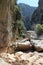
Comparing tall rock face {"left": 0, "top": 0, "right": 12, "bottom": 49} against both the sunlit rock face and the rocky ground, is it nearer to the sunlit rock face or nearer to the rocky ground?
the sunlit rock face

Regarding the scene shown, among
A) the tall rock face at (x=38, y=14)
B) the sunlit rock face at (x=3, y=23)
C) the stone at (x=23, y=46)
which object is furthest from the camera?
the tall rock face at (x=38, y=14)

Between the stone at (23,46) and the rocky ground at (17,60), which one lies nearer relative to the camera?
the rocky ground at (17,60)

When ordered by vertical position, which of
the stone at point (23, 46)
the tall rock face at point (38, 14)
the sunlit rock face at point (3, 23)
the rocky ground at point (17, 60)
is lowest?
the tall rock face at point (38, 14)

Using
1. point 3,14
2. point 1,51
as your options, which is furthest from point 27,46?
point 3,14

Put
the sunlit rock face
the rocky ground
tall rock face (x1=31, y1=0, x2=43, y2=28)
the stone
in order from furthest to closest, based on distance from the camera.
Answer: tall rock face (x1=31, y1=0, x2=43, y2=28), the stone, the sunlit rock face, the rocky ground

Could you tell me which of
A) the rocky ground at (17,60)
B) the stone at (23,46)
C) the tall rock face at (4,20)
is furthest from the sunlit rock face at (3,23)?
the stone at (23,46)

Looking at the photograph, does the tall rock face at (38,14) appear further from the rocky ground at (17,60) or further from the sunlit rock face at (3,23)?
the sunlit rock face at (3,23)

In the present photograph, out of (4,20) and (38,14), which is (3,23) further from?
(38,14)

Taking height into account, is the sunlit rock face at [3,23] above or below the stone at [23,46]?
above

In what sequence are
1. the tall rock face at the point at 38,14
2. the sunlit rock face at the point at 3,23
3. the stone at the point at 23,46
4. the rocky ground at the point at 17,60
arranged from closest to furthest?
the rocky ground at the point at 17,60 → the sunlit rock face at the point at 3,23 → the stone at the point at 23,46 → the tall rock face at the point at 38,14

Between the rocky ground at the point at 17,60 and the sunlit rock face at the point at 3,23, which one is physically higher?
→ the sunlit rock face at the point at 3,23

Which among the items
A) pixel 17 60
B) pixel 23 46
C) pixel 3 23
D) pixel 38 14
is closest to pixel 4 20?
pixel 3 23

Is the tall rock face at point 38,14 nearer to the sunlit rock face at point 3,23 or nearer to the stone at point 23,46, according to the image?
the stone at point 23,46

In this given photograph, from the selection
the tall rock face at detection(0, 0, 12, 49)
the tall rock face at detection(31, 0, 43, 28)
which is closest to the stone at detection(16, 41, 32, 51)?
the tall rock face at detection(0, 0, 12, 49)
